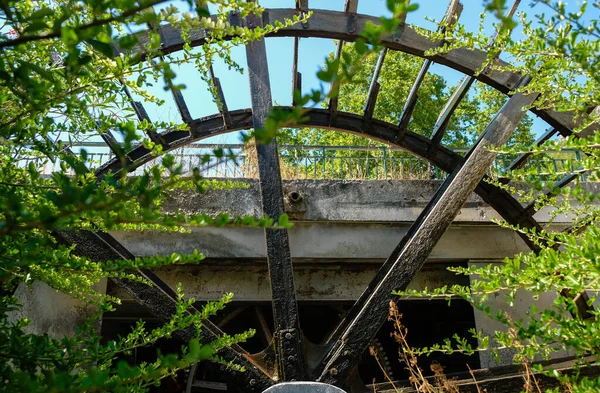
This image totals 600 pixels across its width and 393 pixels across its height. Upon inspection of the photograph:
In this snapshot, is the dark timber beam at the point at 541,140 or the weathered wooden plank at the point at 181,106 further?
the dark timber beam at the point at 541,140

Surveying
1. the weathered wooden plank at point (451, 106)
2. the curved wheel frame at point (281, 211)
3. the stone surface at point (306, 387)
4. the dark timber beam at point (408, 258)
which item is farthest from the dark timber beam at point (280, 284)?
the weathered wooden plank at point (451, 106)

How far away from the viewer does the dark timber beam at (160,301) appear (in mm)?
3771

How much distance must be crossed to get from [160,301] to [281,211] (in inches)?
44.5

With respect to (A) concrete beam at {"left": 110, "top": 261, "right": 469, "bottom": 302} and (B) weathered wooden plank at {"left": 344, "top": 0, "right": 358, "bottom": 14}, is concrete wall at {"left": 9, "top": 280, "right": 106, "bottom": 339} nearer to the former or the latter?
(A) concrete beam at {"left": 110, "top": 261, "right": 469, "bottom": 302}

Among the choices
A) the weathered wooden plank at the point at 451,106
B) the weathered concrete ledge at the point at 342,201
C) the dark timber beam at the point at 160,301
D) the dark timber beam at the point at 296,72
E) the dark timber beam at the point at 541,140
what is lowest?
the dark timber beam at the point at 160,301

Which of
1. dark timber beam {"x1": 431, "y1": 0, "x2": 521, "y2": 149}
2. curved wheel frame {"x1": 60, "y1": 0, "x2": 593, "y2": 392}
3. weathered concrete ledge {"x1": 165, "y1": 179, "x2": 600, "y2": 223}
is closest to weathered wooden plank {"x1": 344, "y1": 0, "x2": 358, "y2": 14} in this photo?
curved wheel frame {"x1": 60, "y1": 0, "x2": 593, "y2": 392}

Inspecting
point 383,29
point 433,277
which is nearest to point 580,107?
point 383,29

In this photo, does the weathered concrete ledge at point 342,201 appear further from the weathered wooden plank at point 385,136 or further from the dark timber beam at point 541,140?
the dark timber beam at point 541,140

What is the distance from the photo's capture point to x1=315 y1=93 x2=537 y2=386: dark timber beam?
386 centimetres

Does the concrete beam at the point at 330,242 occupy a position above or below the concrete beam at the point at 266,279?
above

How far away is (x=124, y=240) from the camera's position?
5188mm

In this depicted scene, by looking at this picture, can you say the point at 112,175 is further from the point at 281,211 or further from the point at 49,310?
the point at 49,310

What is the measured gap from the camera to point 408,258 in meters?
4.05

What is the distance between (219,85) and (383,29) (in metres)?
4.35
